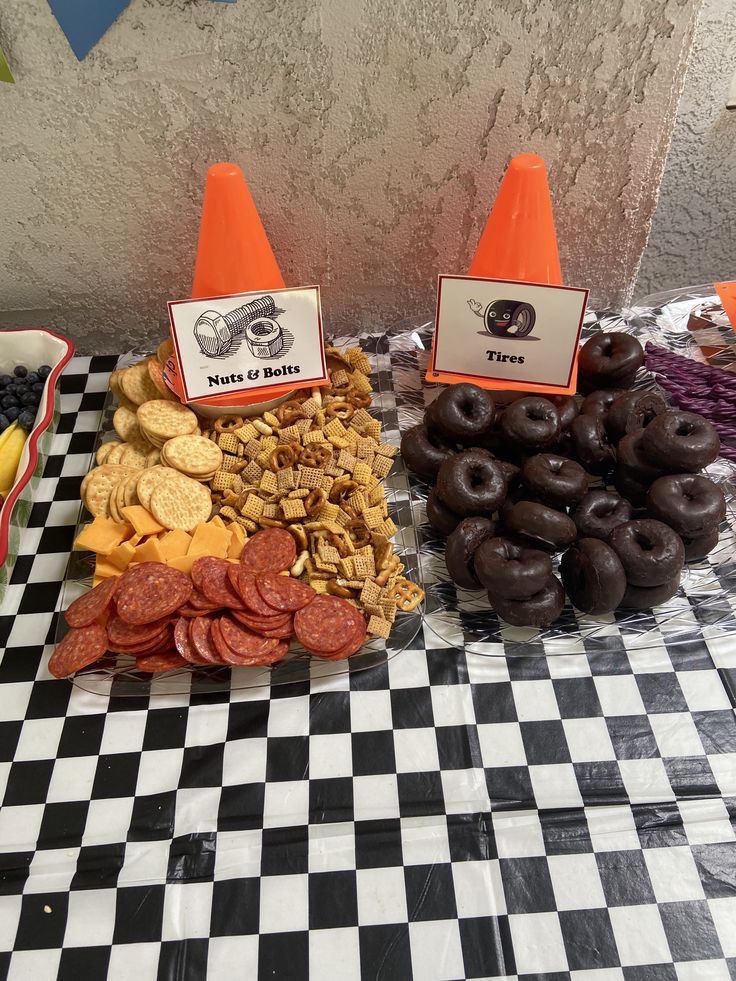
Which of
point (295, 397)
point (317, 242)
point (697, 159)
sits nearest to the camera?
point (295, 397)

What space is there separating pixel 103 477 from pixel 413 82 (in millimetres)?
1091

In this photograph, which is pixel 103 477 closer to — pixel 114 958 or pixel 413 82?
pixel 114 958

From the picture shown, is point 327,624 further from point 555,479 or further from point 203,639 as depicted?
point 555,479

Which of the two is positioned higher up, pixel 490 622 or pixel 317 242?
pixel 317 242

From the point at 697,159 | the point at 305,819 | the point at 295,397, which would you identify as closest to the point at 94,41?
the point at 295,397

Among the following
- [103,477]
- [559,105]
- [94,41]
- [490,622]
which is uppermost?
[94,41]

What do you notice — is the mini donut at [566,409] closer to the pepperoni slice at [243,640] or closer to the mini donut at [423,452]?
the mini donut at [423,452]

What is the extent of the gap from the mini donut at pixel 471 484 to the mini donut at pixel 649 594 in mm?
295

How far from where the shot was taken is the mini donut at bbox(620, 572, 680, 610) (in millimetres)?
1354

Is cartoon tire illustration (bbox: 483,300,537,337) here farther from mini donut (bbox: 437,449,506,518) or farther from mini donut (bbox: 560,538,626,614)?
mini donut (bbox: 560,538,626,614)

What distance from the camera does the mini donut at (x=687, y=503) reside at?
1.36 meters

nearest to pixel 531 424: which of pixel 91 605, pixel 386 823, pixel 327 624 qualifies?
pixel 327 624

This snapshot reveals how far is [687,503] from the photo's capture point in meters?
1.37

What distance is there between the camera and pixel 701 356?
1884 millimetres
